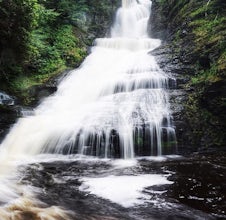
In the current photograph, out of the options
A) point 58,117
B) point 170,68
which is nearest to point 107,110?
point 58,117

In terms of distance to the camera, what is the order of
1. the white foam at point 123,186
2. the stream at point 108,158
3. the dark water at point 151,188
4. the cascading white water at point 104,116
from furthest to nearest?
the cascading white water at point 104,116 → the white foam at point 123,186 → the stream at point 108,158 → the dark water at point 151,188

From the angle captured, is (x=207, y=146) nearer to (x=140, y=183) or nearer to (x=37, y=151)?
(x=140, y=183)

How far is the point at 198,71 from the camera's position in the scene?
10.9m

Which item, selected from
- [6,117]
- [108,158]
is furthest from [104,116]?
[6,117]

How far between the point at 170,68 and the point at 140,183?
7.10 metres

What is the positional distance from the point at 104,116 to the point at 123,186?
389 cm

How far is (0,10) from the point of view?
9.46 metres

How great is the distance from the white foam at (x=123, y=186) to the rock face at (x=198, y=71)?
2.84 m

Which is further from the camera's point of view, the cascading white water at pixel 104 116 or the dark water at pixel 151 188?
the cascading white water at pixel 104 116

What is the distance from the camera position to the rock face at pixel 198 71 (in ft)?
28.9

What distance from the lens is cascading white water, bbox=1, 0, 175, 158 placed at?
8148 millimetres

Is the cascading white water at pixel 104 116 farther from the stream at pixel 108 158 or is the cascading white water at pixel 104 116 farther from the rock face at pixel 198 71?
the rock face at pixel 198 71

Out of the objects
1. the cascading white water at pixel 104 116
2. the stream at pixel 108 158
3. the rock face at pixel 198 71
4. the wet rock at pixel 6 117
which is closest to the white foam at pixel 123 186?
the stream at pixel 108 158

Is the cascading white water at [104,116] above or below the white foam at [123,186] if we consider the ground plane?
above
